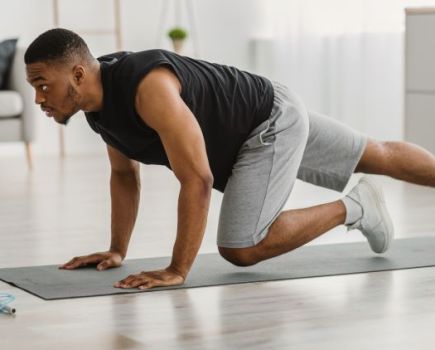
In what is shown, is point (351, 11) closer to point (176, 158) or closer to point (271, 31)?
point (271, 31)

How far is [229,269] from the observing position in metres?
2.98

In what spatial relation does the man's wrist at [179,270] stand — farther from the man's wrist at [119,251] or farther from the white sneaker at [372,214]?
the white sneaker at [372,214]

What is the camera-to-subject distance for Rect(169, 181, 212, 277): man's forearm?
2580 millimetres

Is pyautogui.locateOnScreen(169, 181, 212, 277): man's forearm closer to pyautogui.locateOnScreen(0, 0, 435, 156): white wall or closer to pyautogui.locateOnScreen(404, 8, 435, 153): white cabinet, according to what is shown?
pyautogui.locateOnScreen(404, 8, 435, 153): white cabinet

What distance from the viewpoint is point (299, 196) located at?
4918mm

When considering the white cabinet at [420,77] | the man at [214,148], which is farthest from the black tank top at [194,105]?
the white cabinet at [420,77]

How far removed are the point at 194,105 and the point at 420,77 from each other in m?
3.05

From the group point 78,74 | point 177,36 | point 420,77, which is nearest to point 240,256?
point 78,74

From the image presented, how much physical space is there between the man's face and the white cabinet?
125 inches

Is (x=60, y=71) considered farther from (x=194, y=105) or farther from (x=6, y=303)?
(x=6, y=303)

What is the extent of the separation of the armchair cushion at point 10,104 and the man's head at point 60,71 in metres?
3.45

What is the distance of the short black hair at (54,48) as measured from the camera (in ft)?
8.41

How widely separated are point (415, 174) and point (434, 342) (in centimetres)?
107

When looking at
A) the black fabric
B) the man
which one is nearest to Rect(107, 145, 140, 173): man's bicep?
the man
